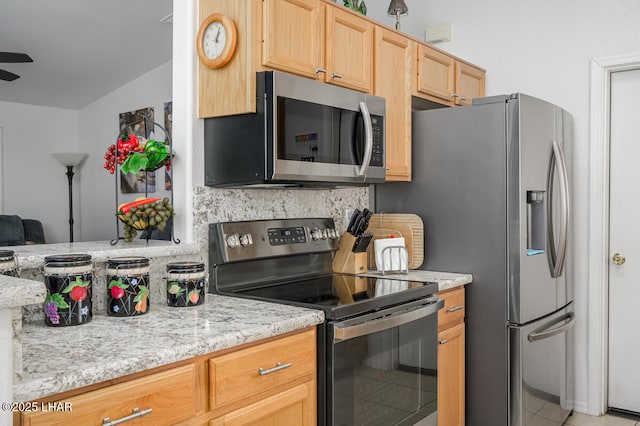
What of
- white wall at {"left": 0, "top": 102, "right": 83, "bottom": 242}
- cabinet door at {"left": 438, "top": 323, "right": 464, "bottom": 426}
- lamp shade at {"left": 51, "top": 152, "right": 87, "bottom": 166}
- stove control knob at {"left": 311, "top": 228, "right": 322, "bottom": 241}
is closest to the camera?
cabinet door at {"left": 438, "top": 323, "right": 464, "bottom": 426}

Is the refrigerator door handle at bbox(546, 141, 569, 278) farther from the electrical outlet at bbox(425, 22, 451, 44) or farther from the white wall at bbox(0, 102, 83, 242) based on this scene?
the white wall at bbox(0, 102, 83, 242)

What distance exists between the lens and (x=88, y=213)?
7.01 m

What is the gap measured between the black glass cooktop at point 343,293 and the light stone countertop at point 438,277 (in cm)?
15

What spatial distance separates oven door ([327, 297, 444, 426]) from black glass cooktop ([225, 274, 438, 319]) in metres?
0.04

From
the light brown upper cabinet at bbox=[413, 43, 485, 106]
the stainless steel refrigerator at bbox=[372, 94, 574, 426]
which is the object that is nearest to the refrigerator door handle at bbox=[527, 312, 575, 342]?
the stainless steel refrigerator at bbox=[372, 94, 574, 426]

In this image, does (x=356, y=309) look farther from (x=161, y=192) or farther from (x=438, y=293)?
(x=161, y=192)

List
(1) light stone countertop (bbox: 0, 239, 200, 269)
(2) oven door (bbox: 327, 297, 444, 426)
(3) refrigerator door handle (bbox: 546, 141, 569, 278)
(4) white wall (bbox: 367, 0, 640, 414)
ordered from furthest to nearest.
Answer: (4) white wall (bbox: 367, 0, 640, 414), (3) refrigerator door handle (bbox: 546, 141, 569, 278), (2) oven door (bbox: 327, 297, 444, 426), (1) light stone countertop (bbox: 0, 239, 200, 269)

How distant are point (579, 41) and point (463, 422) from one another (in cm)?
220

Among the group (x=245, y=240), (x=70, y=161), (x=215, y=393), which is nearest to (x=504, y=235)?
(x=245, y=240)

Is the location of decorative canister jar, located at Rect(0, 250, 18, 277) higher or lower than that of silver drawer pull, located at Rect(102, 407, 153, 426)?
higher

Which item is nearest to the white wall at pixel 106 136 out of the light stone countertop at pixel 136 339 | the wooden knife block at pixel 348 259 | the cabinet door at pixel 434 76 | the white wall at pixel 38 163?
the white wall at pixel 38 163

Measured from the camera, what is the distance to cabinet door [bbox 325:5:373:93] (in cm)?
237

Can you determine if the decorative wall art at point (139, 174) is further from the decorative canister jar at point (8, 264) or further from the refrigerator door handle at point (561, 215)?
the decorative canister jar at point (8, 264)

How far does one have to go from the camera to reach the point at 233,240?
2232 millimetres
